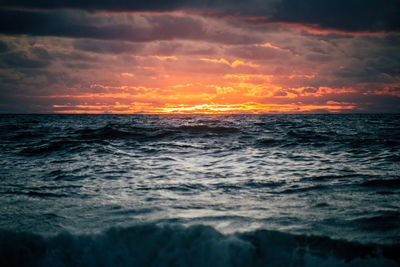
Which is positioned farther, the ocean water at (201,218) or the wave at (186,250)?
the ocean water at (201,218)

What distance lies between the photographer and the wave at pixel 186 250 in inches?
112

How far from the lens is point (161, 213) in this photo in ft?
12.6

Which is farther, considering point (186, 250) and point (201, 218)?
point (201, 218)

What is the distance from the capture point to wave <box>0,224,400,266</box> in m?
2.84

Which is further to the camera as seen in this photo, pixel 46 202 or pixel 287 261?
→ pixel 46 202

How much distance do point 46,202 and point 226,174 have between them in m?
4.02

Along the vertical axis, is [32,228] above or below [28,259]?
above

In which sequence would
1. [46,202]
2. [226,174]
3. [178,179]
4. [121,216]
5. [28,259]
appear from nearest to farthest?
[28,259]
[121,216]
[46,202]
[178,179]
[226,174]

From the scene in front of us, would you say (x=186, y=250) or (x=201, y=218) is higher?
(x=201, y=218)

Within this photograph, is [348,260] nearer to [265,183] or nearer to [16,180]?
[265,183]

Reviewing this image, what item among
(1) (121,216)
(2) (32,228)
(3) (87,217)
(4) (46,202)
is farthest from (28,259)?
(4) (46,202)

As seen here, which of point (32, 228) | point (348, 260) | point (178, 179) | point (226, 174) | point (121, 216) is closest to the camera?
point (348, 260)

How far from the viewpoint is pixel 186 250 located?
303 cm

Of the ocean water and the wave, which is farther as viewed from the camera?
the ocean water
